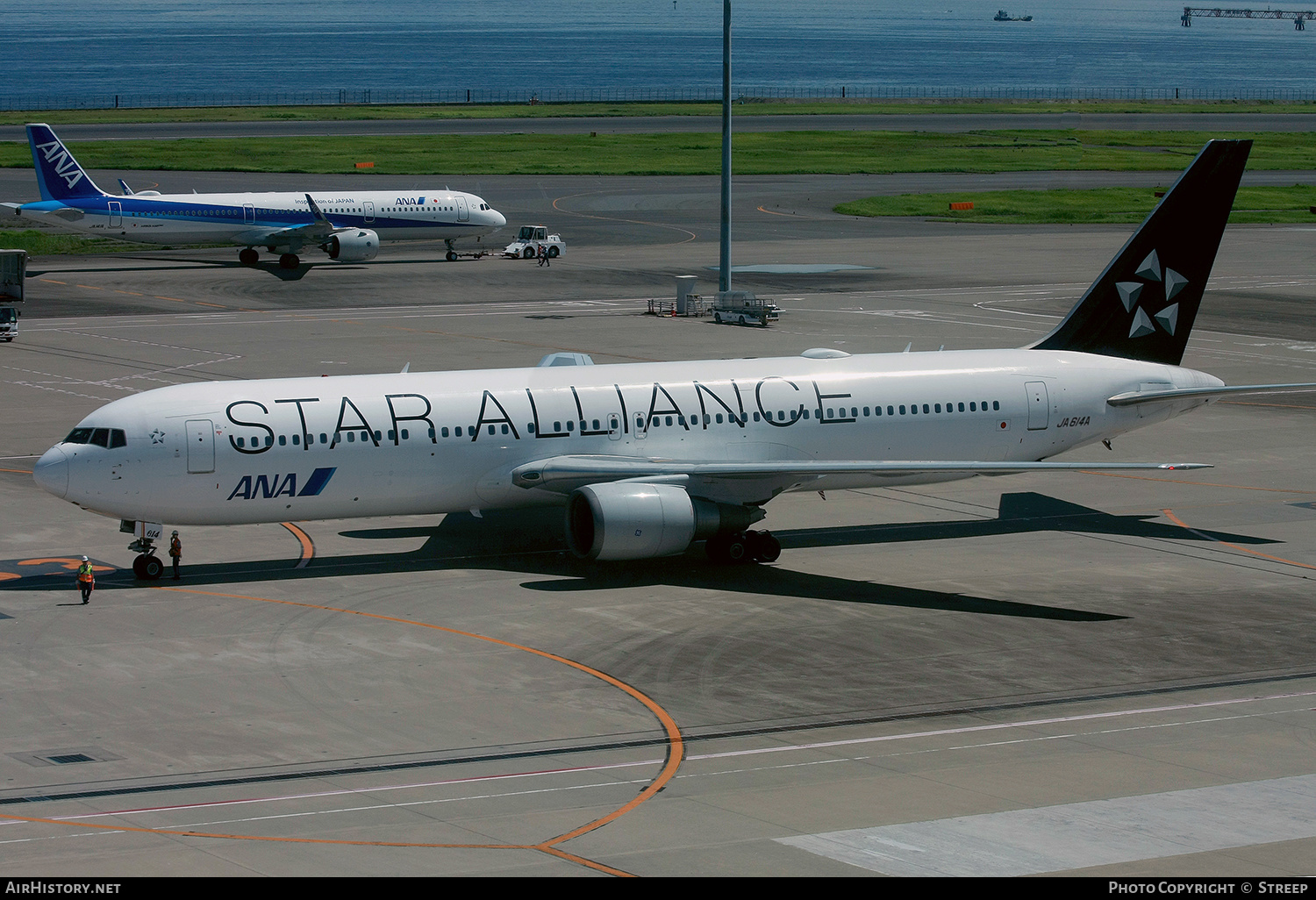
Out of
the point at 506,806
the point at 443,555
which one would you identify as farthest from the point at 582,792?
the point at 443,555

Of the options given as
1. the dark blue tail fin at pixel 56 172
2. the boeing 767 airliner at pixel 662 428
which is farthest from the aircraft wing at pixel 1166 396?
the dark blue tail fin at pixel 56 172

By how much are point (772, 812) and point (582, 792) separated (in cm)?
320

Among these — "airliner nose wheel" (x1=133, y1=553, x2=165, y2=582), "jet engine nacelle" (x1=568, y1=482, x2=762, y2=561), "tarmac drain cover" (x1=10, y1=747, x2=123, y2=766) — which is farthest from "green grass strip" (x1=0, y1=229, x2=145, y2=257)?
"tarmac drain cover" (x1=10, y1=747, x2=123, y2=766)

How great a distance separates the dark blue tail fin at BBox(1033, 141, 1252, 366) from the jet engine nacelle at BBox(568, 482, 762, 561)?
46.9 ft

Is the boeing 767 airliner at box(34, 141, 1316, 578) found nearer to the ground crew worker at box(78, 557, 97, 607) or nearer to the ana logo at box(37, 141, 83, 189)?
the ground crew worker at box(78, 557, 97, 607)

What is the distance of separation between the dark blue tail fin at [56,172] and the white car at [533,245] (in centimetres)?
2776

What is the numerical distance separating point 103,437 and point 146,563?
129 inches

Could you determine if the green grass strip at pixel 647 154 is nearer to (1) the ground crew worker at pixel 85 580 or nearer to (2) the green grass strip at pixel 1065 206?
(2) the green grass strip at pixel 1065 206

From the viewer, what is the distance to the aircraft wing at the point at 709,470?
135ft

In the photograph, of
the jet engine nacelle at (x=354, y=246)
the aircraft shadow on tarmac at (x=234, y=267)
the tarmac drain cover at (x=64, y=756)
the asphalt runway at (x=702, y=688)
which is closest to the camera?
the asphalt runway at (x=702, y=688)

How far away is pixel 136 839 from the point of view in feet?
77.8

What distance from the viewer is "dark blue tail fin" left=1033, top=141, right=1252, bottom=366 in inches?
1941

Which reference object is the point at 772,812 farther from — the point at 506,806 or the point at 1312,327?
the point at 1312,327

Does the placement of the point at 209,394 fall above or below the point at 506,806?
above
